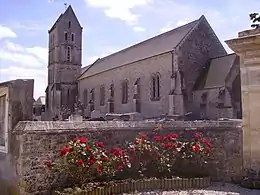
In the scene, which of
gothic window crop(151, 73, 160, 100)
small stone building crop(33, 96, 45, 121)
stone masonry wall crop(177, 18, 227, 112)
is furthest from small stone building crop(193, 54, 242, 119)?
small stone building crop(33, 96, 45, 121)

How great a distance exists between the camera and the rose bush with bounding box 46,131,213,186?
6.70 metres

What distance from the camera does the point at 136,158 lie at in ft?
25.4

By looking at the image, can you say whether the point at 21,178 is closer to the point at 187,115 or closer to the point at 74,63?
the point at 187,115

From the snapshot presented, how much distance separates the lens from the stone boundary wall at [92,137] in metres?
6.62

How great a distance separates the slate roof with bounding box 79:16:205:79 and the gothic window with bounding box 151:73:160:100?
91.5 inches

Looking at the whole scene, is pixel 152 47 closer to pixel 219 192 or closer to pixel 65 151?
pixel 219 192

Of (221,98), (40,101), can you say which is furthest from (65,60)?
(221,98)

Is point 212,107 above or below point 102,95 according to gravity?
below

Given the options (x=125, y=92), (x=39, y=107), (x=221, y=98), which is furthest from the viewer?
(x=39, y=107)

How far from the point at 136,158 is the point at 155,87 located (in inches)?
942

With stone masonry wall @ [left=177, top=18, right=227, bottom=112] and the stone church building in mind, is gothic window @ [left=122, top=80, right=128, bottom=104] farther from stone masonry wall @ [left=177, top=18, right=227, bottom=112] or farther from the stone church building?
stone masonry wall @ [left=177, top=18, right=227, bottom=112]

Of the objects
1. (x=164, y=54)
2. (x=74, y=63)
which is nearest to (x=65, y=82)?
(x=74, y=63)

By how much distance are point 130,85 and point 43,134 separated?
93.2 ft

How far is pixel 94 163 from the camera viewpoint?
669 centimetres
